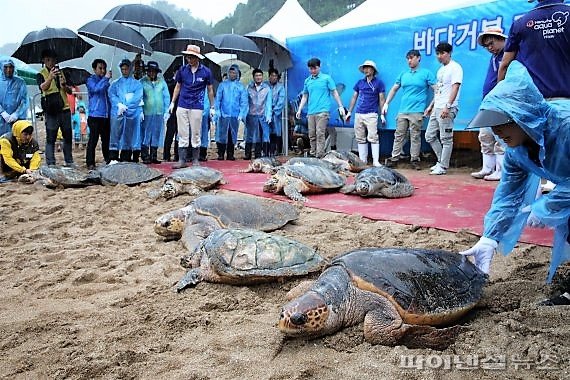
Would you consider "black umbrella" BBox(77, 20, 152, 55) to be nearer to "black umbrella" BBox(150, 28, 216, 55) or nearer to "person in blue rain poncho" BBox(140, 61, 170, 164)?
"person in blue rain poncho" BBox(140, 61, 170, 164)

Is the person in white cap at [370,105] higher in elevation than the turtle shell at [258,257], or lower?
higher

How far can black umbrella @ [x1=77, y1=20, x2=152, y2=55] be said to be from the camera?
25.1 ft

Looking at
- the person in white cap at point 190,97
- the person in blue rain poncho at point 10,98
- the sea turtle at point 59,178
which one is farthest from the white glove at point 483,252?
the person in blue rain poncho at point 10,98

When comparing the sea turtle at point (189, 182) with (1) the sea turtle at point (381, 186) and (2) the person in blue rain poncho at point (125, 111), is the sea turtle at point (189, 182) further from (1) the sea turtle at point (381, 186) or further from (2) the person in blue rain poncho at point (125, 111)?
(2) the person in blue rain poncho at point (125, 111)

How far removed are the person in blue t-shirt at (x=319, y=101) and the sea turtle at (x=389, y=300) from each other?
6.19 metres

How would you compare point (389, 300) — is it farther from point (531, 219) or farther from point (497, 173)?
point (497, 173)

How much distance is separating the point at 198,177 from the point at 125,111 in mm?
2801

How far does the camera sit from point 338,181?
5.35 metres

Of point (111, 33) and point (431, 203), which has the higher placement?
point (111, 33)

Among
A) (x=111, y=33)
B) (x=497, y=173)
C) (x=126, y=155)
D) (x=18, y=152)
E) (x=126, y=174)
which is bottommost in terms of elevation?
(x=497, y=173)

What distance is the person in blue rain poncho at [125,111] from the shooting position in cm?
738

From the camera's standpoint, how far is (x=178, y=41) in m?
8.83

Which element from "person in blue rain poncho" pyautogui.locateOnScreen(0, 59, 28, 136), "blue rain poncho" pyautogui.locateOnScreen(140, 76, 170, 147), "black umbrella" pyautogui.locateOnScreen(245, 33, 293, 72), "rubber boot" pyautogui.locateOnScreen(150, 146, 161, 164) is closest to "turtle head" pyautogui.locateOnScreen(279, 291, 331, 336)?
"blue rain poncho" pyautogui.locateOnScreen(140, 76, 170, 147)

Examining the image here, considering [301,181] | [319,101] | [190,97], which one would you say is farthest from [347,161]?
[190,97]
